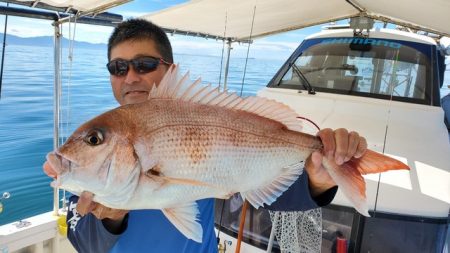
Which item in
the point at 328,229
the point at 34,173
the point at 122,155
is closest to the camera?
the point at 122,155

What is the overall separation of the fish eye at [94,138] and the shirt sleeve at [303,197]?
86cm

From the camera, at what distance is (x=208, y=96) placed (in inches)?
46.4

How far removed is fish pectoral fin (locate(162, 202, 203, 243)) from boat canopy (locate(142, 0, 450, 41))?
256 cm

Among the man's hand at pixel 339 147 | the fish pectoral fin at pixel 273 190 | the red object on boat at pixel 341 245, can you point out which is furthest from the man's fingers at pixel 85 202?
the red object on boat at pixel 341 245

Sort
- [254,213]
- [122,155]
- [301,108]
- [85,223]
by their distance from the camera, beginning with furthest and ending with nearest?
[301,108]
[254,213]
[85,223]
[122,155]

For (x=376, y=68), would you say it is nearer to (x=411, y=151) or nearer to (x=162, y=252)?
(x=411, y=151)

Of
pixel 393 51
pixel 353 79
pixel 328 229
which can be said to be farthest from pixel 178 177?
pixel 393 51

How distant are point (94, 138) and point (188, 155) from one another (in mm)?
275

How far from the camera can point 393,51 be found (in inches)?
164

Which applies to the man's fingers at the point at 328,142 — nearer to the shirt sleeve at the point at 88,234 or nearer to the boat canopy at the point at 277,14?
the shirt sleeve at the point at 88,234

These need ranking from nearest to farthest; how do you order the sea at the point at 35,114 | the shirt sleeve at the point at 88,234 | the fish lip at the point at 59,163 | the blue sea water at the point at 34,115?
the fish lip at the point at 59,163 → the shirt sleeve at the point at 88,234 → the sea at the point at 35,114 → the blue sea water at the point at 34,115

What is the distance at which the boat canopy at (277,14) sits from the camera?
11.3 feet

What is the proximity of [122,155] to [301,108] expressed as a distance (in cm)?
303

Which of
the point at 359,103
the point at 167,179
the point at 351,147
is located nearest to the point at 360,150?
the point at 351,147
